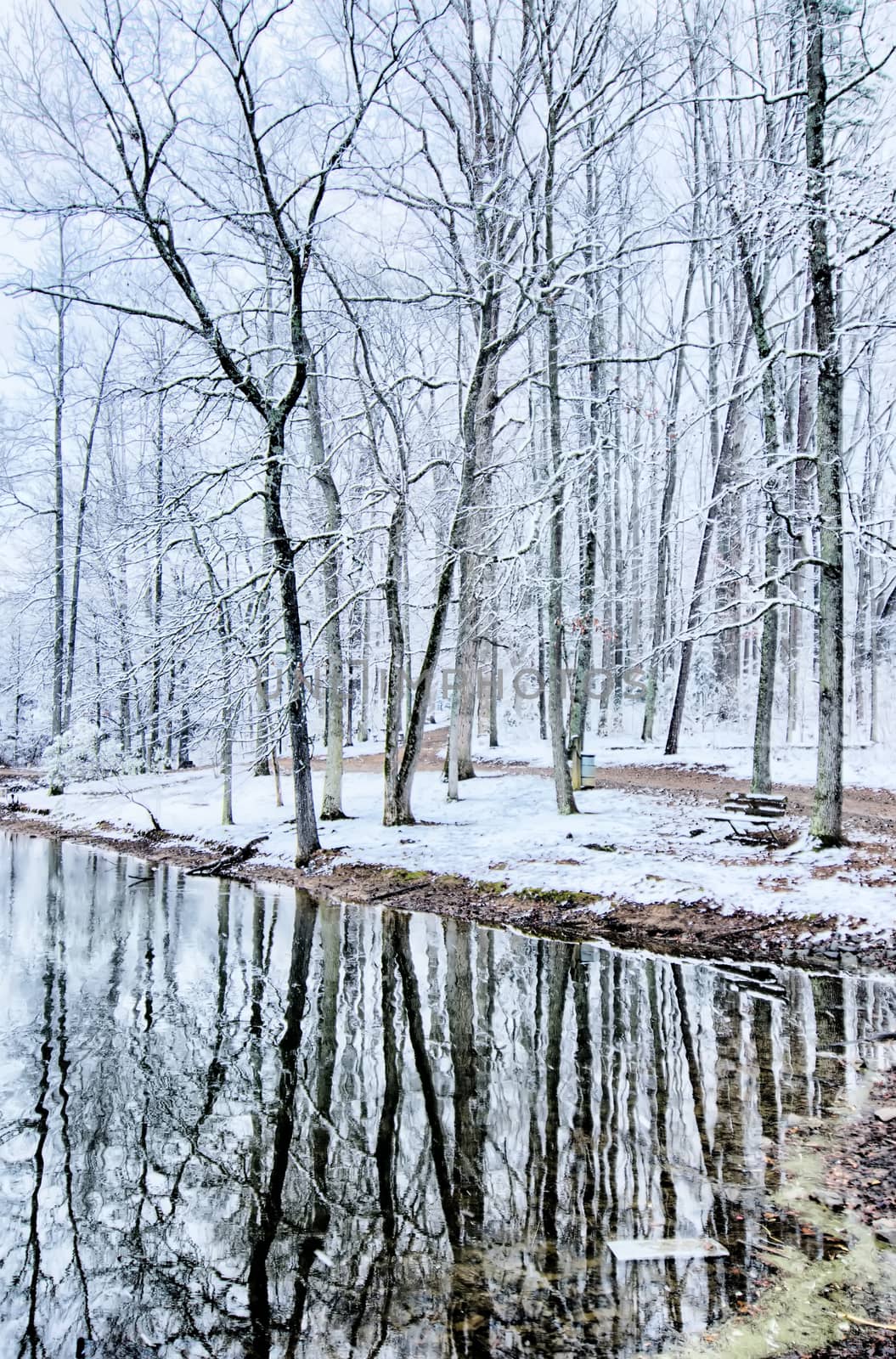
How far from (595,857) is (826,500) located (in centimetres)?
597

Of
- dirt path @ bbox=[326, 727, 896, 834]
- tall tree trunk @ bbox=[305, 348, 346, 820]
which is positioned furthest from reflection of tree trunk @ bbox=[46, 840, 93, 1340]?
dirt path @ bbox=[326, 727, 896, 834]

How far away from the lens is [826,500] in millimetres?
11234

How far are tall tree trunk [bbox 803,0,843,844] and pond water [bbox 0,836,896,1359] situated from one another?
3.63 meters

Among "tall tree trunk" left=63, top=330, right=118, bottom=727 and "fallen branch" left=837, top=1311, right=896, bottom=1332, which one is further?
"tall tree trunk" left=63, top=330, right=118, bottom=727

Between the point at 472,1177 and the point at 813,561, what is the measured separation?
892cm

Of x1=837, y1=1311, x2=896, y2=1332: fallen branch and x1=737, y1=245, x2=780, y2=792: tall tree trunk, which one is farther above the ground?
x1=737, y1=245, x2=780, y2=792: tall tree trunk

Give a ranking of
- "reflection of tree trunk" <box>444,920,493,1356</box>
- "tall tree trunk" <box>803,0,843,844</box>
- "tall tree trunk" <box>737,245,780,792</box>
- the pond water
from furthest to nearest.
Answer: "tall tree trunk" <box>737,245,780,792</box> → "tall tree trunk" <box>803,0,843,844</box> → the pond water → "reflection of tree trunk" <box>444,920,493,1356</box>

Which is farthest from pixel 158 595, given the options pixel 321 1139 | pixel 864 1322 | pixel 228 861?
pixel 864 1322

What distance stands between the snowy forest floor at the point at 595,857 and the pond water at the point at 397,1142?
1155 millimetres

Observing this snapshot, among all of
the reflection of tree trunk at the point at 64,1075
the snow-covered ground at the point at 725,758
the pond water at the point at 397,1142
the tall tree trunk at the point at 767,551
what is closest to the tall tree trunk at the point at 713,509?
the tall tree trunk at the point at 767,551

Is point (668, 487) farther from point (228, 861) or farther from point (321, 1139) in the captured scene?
point (321, 1139)

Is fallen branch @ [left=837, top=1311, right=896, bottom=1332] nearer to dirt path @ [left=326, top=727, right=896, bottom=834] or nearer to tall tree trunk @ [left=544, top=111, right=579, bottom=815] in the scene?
dirt path @ [left=326, top=727, right=896, bottom=834]

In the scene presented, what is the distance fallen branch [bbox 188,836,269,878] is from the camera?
15492 millimetres

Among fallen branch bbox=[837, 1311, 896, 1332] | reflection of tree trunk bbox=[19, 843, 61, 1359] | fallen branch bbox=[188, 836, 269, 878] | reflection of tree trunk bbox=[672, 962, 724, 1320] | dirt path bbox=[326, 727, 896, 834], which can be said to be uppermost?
dirt path bbox=[326, 727, 896, 834]
